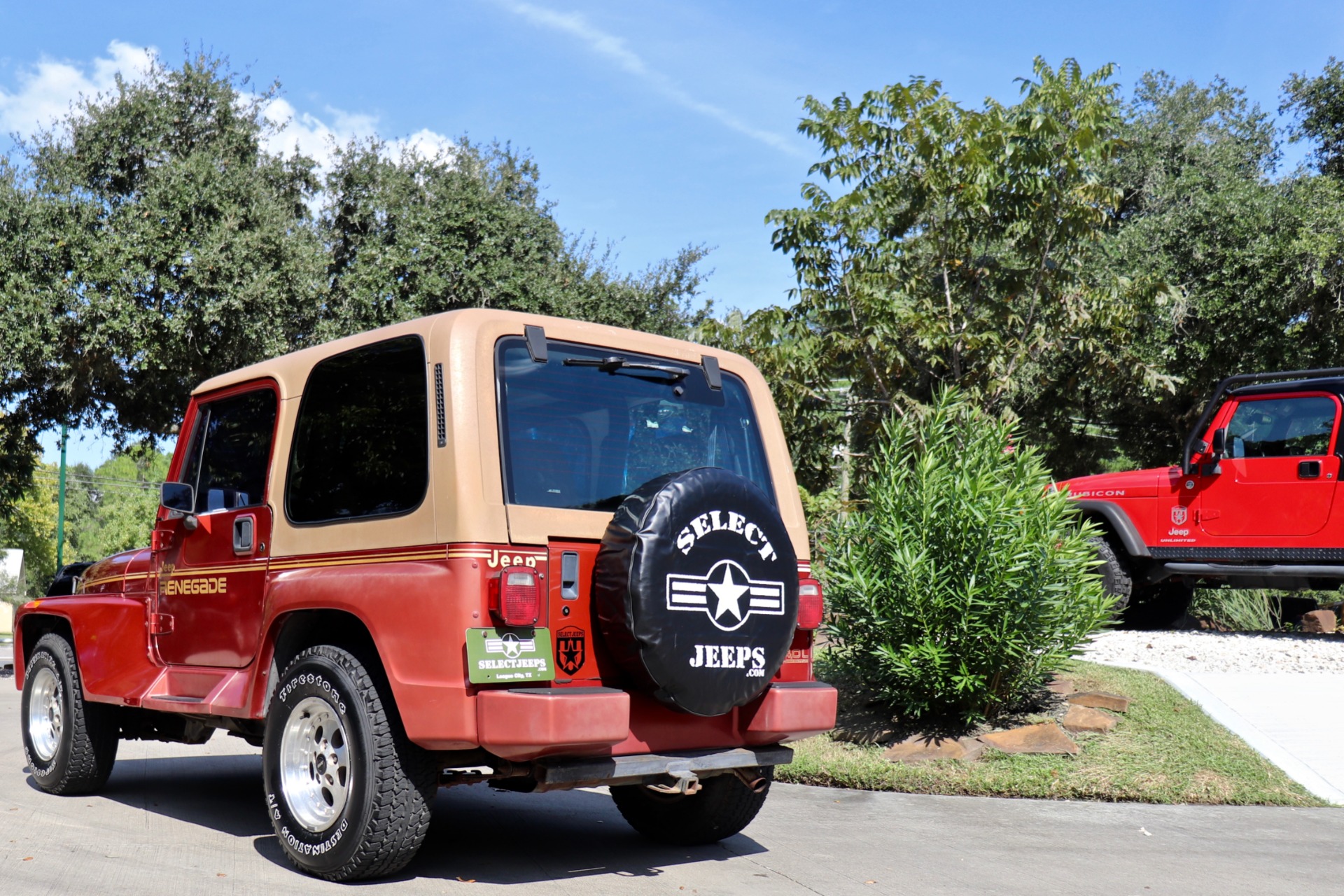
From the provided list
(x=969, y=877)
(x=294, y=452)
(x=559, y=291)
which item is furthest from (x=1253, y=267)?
(x=294, y=452)

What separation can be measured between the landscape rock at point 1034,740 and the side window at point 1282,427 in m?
4.73

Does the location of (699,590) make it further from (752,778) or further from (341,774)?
(341,774)

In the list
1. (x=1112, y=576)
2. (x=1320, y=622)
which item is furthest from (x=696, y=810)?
(x=1320, y=622)

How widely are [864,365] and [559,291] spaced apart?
31.0ft

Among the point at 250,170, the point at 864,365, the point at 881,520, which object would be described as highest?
the point at 250,170

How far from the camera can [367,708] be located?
447 centimetres

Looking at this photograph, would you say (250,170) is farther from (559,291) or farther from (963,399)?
(963,399)

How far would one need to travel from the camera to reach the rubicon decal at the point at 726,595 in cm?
457

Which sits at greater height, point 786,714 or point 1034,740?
point 786,714

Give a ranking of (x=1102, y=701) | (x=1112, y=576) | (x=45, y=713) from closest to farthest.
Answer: (x=45, y=713) < (x=1102, y=701) < (x=1112, y=576)

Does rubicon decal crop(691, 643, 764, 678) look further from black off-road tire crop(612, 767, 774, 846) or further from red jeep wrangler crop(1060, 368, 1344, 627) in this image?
red jeep wrangler crop(1060, 368, 1344, 627)

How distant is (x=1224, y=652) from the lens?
413 inches

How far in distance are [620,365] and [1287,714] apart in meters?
6.11

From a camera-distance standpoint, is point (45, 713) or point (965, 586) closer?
point (45, 713)
